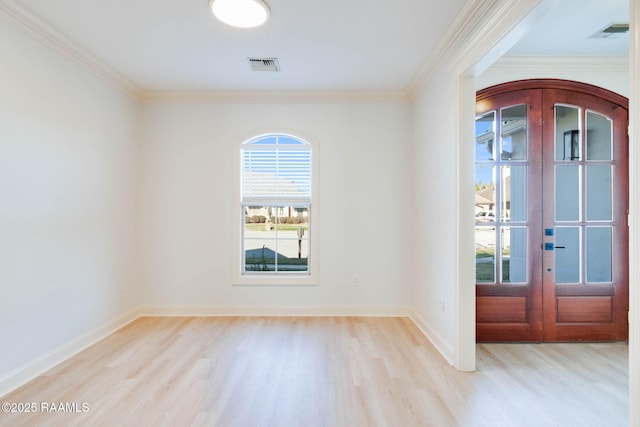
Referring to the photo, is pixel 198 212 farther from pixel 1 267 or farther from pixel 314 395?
pixel 314 395

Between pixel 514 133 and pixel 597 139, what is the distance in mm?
826

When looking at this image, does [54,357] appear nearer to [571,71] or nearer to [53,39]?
[53,39]

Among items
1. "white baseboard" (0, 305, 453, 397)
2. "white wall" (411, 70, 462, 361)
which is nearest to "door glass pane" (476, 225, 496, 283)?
"white wall" (411, 70, 462, 361)

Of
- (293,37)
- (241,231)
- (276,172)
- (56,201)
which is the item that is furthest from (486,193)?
(56,201)

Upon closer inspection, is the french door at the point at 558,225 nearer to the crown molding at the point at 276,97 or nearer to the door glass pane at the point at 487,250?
the door glass pane at the point at 487,250

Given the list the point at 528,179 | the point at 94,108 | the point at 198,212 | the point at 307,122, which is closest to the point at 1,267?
the point at 94,108

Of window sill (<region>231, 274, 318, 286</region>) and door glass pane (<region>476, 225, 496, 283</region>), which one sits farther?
window sill (<region>231, 274, 318, 286</region>)

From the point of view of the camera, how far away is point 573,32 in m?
2.80

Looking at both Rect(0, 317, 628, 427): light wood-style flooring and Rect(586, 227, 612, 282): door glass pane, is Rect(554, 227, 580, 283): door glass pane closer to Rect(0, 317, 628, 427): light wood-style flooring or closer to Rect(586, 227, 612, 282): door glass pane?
Rect(586, 227, 612, 282): door glass pane

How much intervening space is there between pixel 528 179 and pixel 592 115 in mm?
930

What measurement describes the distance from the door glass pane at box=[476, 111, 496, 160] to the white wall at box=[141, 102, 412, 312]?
1011 mm

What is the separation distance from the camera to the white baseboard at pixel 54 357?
7.99 feet

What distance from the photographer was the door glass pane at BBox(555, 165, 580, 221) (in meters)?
3.29

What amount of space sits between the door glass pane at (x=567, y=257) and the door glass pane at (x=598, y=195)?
0.29 metres
